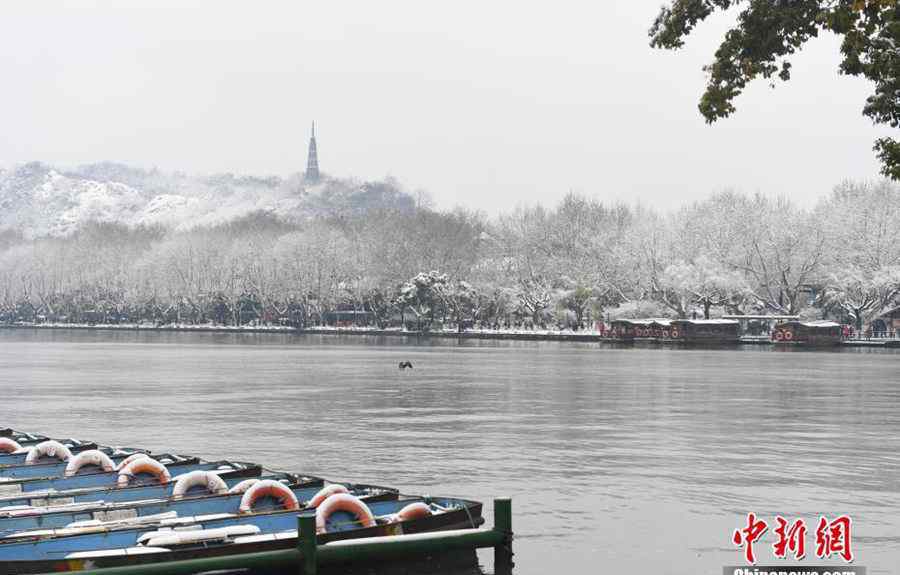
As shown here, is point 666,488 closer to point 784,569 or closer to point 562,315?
point 784,569

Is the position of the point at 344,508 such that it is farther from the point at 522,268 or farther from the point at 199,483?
the point at 522,268

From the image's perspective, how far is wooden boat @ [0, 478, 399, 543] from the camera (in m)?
16.9

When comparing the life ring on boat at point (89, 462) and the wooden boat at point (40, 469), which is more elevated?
the life ring on boat at point (89, 462)

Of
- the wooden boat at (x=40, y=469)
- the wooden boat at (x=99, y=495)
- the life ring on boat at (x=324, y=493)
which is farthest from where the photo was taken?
the wooden boat at (x=40, y=469)

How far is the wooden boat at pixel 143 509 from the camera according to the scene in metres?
16.9

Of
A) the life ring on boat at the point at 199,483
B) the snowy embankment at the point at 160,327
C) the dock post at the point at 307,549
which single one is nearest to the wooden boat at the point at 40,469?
the life ring on boat at the point at 199,483

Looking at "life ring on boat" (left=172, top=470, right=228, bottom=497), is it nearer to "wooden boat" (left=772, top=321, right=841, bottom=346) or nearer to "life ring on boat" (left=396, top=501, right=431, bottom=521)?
"life ring on boat" (left=396, top=501, right=431, bottom=521)

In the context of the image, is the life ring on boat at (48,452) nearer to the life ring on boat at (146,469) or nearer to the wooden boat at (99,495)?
the life ring on boat at (146,469)

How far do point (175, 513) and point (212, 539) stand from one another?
7.06 feet

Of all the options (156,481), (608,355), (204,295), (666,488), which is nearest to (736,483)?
(666,488)

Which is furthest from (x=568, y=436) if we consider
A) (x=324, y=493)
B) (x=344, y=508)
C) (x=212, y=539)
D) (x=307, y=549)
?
(x=307, y=549)

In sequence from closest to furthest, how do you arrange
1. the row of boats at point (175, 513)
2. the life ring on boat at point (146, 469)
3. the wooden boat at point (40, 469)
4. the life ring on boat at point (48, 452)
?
the row of boats at point (175, 513), the life ring on boat at point (146, 469), the wooden boat at point (40, 469), the life ring on boat at point (48, 452)

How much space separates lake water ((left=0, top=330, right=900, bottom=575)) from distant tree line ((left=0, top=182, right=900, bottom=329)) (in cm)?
5215

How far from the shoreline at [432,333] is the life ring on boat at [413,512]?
106 metres
